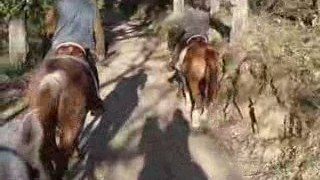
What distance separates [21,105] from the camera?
12.0m

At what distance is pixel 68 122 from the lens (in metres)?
8.18

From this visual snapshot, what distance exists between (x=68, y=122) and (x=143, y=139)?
2.48 m

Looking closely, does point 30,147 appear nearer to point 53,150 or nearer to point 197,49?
point 53,150

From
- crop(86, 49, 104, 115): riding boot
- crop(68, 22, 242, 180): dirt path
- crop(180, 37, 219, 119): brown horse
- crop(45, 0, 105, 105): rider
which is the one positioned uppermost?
crop(45, 0, 105, 105): rider

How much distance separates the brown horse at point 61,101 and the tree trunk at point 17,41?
6.25 m

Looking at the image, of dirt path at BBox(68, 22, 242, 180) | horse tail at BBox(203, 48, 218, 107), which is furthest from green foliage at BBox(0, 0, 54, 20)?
horse tail at BBox(203, 48, 218, 107)

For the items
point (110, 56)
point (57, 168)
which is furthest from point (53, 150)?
point (110, 56)

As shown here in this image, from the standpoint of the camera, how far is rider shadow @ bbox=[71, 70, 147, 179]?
31.1 feet

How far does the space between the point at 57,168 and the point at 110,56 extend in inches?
324

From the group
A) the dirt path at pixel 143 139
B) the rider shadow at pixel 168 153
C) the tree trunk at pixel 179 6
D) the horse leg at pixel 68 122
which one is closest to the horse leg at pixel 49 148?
the horse leg at pixel 68 122

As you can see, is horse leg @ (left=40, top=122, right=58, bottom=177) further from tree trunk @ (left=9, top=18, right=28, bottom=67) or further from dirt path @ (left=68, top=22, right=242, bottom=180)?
tree trunk @ (left=9, top=18, right=28, bottom=67)

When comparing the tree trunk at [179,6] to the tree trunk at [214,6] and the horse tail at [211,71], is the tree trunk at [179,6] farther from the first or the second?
the horse tail at [211,71]

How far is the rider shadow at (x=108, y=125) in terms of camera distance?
31.1 ft

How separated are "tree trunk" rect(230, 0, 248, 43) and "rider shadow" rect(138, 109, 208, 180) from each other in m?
1.93
